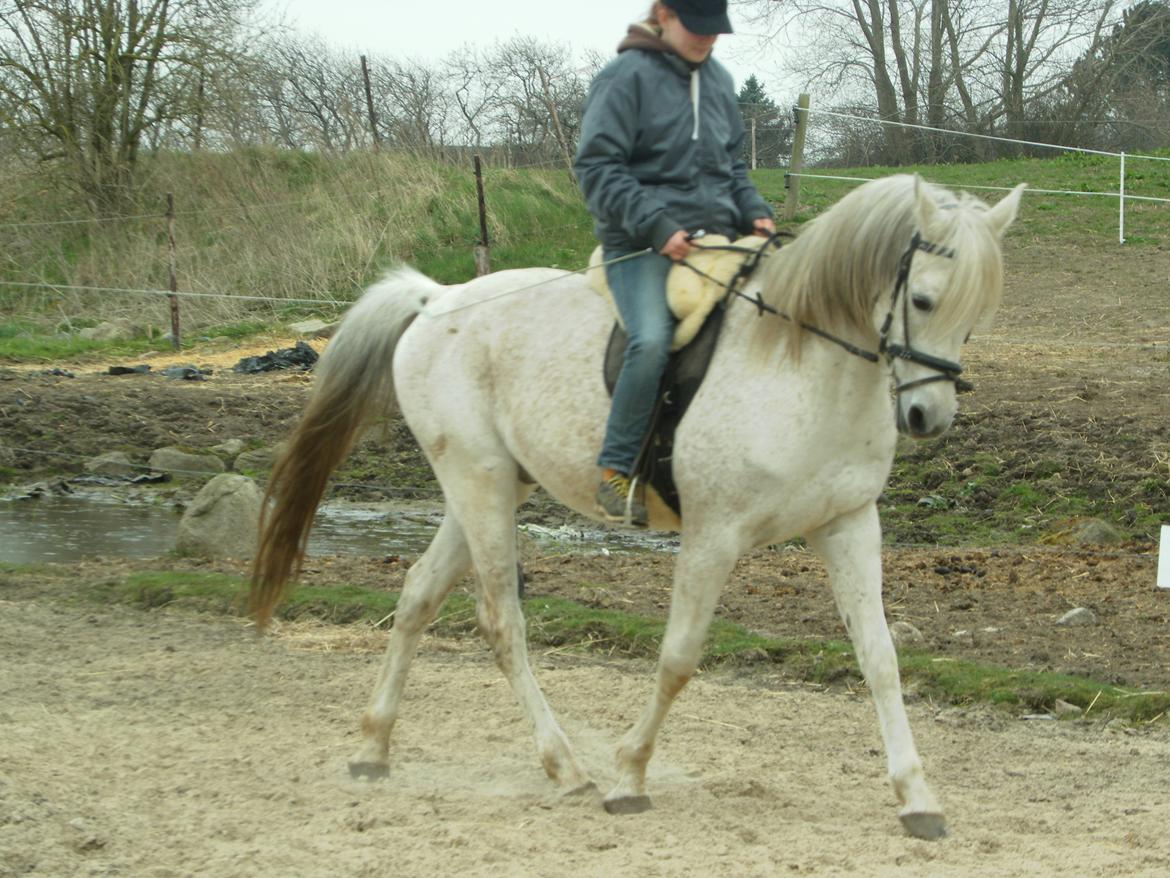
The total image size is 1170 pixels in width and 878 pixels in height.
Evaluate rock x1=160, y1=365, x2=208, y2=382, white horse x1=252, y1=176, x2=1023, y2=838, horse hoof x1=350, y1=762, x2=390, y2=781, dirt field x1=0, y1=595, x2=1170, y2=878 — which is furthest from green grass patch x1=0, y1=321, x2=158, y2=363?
horse hoof x1=350, y1=762, x2=390, y2=781

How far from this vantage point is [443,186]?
24.6 metres

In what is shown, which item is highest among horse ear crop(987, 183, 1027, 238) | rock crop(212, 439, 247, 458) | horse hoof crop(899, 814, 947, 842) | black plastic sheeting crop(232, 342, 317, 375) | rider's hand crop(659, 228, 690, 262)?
horse ear crop(987, 183, 1027, 238)

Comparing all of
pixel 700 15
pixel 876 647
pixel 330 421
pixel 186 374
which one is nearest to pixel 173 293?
pixel 186 374

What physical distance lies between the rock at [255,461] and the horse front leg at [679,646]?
8.10 m

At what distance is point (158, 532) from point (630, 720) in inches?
231

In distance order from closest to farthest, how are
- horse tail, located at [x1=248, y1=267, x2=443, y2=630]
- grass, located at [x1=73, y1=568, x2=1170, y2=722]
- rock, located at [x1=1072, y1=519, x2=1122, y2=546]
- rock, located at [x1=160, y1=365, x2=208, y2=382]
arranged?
horse tail, located at [x1=248, y1=267, x2=443, y2=630] < grass, located at [x1=73, y1=568, x2=1170, y2=722] < rock, located at [x1=1072, y1=519, x2=1122, y2=546] < rock, located at [x1=160, y1=365, x2=208, y2=382]

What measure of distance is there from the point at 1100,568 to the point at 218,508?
5.62 meters

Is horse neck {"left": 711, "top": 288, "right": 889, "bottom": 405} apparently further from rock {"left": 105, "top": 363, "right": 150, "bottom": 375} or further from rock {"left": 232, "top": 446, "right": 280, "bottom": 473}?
rock {"left": 105, "top": 363, "right": 150, "bottom": 375}

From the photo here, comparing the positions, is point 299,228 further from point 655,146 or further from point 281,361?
point 655,146

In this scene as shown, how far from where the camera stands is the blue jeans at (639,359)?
182 inches

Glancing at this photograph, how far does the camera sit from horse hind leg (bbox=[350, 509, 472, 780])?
5.38m

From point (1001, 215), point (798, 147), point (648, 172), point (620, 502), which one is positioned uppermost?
point (798, 147)

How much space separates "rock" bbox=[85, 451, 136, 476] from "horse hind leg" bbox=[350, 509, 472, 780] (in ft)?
26.2

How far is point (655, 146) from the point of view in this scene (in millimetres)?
4852
